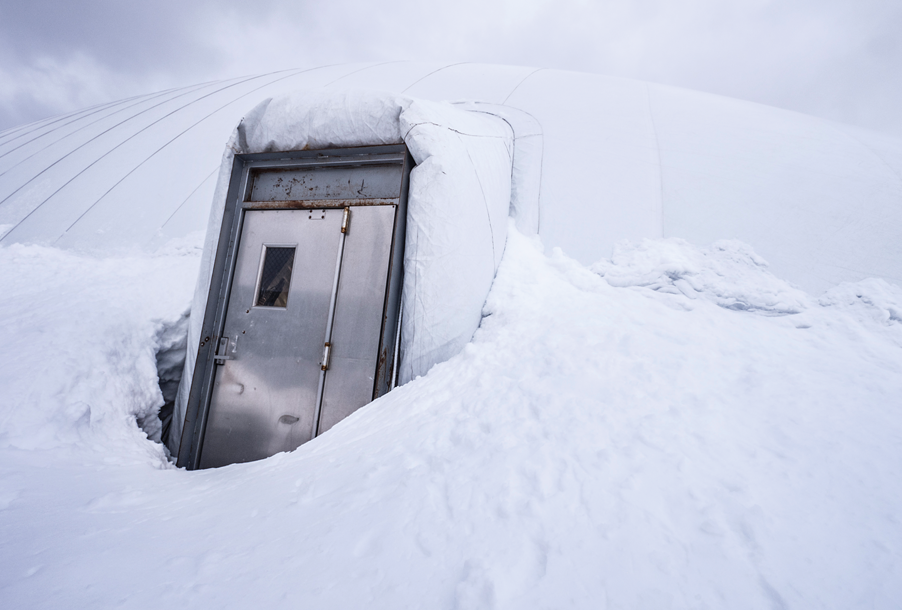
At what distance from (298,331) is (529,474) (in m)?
2.03

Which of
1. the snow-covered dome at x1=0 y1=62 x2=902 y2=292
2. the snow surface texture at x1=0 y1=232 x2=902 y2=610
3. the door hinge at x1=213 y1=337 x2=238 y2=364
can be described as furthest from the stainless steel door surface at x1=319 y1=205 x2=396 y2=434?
the snow-covered dome at x1=0 y1=62 x2=902 y2=292

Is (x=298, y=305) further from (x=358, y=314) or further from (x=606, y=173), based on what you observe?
(x=606, y=173)

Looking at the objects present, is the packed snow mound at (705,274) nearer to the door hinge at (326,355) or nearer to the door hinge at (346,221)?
the door hinge at (346,221)

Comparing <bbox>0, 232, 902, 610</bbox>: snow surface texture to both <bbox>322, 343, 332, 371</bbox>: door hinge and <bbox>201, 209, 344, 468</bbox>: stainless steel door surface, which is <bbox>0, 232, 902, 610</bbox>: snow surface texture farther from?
<bbox>322, 343, 332, 371</bbox>: door hinge

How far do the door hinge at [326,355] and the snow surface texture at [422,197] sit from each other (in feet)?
1.74

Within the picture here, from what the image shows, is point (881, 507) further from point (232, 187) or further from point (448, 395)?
point (232, 187)

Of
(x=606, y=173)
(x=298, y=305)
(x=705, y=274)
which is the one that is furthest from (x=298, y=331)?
(x=606, y=173)

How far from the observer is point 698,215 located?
374cm

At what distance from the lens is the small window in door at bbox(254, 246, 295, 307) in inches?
123

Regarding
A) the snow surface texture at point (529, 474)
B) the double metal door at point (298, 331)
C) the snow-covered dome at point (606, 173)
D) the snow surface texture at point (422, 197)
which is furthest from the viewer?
the snow-covered dome at point (606, 173)

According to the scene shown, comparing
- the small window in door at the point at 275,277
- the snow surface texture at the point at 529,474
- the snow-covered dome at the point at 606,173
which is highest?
the snow-covered dome at the point at 606,173

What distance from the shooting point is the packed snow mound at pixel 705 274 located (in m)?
2.99

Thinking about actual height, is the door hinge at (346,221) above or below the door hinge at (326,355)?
above

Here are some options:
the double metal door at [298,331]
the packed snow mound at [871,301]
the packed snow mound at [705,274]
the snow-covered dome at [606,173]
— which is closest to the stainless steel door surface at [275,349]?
the double metal door at [298,331]
